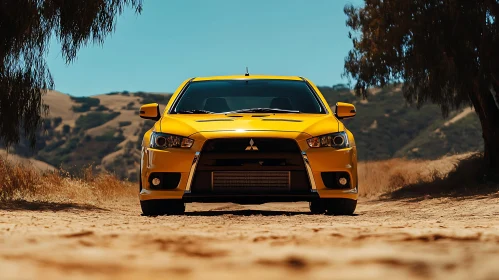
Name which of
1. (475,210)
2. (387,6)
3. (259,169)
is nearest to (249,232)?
(259,169)

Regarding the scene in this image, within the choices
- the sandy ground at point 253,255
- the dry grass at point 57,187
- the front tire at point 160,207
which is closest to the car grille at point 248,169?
the front tire at point 160,207

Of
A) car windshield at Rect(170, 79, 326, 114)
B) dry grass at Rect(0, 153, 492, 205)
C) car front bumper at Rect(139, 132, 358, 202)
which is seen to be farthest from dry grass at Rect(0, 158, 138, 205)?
car front bumper at Rect(139, 132, 358, 202)

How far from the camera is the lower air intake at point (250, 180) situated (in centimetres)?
791

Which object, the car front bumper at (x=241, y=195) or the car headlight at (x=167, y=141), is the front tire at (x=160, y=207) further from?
the car headlight at (x=167, y=141)

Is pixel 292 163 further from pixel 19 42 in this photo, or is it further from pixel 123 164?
pixel 123 164

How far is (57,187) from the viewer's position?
46.1ft

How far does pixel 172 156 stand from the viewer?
26.2ft

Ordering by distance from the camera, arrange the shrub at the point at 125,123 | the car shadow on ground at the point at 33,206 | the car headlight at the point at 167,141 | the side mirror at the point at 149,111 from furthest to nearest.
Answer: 1. the shrub at the point at 125,123
2. the car shadow on ground at the point at 33,206
3. the side mirror at the point at 149,111
4. the car headlight at the point at 167,141

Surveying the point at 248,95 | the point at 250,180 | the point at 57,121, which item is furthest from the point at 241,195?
the point at 57,121

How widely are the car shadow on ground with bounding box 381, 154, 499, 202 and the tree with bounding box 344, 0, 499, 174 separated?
590 millimetres

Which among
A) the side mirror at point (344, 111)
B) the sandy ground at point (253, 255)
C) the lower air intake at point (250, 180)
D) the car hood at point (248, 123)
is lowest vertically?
the sandy ground at point (253, 255)

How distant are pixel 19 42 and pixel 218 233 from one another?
811 cm

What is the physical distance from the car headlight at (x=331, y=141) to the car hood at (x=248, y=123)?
2.1 inches

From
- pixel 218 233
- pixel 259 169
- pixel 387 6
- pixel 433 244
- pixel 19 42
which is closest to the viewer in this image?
pixel 433 244
